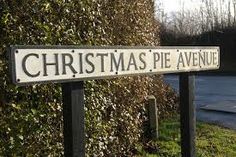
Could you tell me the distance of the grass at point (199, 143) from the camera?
23.0ft

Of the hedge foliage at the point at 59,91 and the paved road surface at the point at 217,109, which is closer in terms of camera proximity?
the hedge foliage at the point at 59,91

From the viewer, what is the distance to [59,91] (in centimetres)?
468

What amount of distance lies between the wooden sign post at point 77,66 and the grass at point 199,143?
3.00m

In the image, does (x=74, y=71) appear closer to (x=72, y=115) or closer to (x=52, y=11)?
(x=72, y=115)

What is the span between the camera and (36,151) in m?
4.45

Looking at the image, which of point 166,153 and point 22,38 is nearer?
point 22,38

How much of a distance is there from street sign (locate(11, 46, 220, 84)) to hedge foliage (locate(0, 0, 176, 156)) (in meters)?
1.13

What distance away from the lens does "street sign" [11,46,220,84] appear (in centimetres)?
293

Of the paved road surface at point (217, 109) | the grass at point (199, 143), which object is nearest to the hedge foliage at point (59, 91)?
the grass at point (199, 143)

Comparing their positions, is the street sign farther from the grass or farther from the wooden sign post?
the grass

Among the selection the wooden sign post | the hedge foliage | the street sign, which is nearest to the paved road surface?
the hedge foliage

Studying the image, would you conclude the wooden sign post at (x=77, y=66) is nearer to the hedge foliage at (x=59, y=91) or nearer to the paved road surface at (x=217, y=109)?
the hedge foliage at (x=59, y=91)

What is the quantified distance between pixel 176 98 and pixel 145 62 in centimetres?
752

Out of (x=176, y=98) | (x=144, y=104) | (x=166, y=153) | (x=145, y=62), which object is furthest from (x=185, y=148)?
(x=176, y=98)
